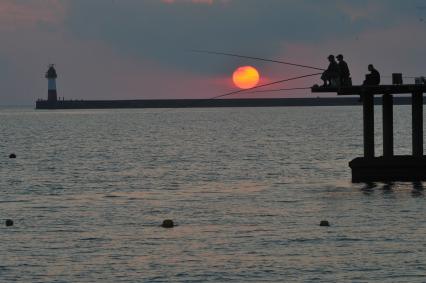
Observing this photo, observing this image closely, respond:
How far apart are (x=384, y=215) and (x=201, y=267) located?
10839mm

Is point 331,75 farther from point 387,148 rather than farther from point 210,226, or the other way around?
point 210,226

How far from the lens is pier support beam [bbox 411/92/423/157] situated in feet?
149

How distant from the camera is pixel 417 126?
4603cm

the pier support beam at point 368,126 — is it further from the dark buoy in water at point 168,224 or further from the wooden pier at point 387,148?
the dark buoy in water at point 168,224

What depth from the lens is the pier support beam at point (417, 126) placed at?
149 ft

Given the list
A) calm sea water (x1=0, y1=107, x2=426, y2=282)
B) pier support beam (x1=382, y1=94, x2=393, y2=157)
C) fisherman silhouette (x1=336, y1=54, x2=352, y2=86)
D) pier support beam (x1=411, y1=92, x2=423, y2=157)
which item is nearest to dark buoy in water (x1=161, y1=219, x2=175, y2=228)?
calm sea water (x1=0, y1=107, x2=426, y2=282)

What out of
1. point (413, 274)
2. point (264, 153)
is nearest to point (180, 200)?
point (413, 274)

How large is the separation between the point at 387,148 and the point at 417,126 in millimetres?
1593

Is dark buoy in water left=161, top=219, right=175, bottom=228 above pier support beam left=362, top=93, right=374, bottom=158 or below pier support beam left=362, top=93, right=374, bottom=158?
below

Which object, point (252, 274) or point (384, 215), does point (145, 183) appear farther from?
point (252, 274)

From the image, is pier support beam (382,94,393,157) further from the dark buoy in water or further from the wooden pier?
the dark buoy in water

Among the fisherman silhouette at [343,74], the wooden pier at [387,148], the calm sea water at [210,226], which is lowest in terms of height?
the calm sea water at [210,226]

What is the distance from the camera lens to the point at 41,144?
10425cm

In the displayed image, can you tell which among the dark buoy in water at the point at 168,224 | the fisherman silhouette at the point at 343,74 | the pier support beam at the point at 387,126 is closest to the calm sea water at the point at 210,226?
the dark buoy in water at the point at 168,224
